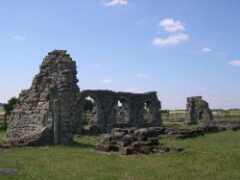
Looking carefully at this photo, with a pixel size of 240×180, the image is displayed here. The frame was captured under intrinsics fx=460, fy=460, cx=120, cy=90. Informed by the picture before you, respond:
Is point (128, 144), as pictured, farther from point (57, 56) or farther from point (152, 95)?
→ point (152, 95)

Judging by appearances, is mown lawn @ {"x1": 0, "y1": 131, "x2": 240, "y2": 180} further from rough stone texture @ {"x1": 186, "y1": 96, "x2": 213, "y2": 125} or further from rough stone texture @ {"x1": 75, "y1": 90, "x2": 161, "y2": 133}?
rough stone texture @ {"x1": 186, "y1": 96, "x2": 213, "y2": 125}

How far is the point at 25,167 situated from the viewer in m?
13.8

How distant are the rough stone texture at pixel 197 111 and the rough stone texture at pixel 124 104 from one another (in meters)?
4.61

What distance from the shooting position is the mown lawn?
11.9 metres

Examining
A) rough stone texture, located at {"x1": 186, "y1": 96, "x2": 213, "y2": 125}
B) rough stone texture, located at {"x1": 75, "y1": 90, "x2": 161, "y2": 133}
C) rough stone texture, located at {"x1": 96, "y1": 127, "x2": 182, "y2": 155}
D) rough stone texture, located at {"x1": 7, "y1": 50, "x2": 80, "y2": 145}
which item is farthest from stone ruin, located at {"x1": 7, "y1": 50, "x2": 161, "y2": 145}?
rough stone texture, located at {"x1": 186, "y1": 96, "x2": 213, "y2": 125}

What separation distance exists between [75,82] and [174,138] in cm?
626

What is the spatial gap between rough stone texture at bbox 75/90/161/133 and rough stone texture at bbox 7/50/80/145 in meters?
9.45

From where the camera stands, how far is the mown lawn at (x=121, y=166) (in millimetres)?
11938

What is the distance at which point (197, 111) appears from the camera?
157 feet

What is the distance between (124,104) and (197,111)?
29.5ft

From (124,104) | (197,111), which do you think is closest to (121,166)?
(124,104)

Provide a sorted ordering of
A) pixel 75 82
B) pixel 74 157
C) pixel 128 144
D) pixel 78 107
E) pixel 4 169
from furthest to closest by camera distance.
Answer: pixel 78 107 < pixel 75 82 < pixel 128 144 < pixel 74 157 < pixel 4 169

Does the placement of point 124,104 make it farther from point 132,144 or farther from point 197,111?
point 132,144

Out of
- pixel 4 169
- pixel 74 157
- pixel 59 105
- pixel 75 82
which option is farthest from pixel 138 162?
pixel 75 82
